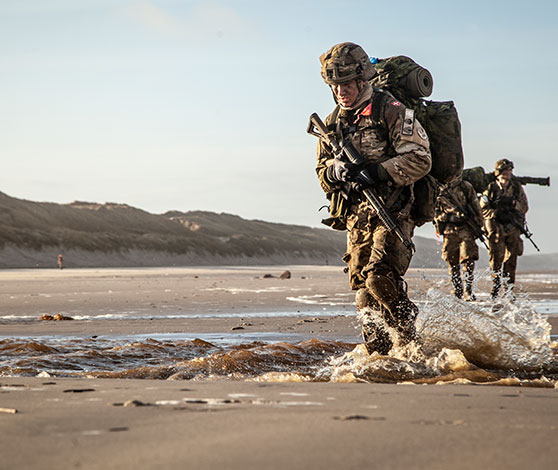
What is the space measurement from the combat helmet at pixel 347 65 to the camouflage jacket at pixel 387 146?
7.9 inches

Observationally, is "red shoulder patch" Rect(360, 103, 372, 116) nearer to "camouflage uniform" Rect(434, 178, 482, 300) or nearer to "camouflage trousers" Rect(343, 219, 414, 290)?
"camouflage trousers" Rect(343, 219, 414, 290)

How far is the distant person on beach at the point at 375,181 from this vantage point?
511 cm

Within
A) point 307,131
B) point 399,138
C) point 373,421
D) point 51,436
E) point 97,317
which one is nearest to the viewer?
point 51,436

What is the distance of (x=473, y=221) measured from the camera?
513 inches

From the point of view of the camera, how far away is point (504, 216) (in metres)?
13.4

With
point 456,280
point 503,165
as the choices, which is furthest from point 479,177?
point 456,280

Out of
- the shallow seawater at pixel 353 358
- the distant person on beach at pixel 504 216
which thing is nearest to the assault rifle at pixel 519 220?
the distant person on beach at pixel 504 216

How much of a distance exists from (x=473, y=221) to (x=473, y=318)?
24.8 ft

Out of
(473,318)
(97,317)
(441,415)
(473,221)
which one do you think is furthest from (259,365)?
(473,221)

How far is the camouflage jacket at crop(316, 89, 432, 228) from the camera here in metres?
5.10

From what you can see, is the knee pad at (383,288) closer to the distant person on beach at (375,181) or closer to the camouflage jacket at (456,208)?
the distant person on beach at (375,181)

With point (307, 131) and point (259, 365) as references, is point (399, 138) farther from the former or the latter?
point (259, 365)

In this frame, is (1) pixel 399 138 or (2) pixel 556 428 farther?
(1) pixel 399 138

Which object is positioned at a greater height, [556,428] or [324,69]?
[324,69]
